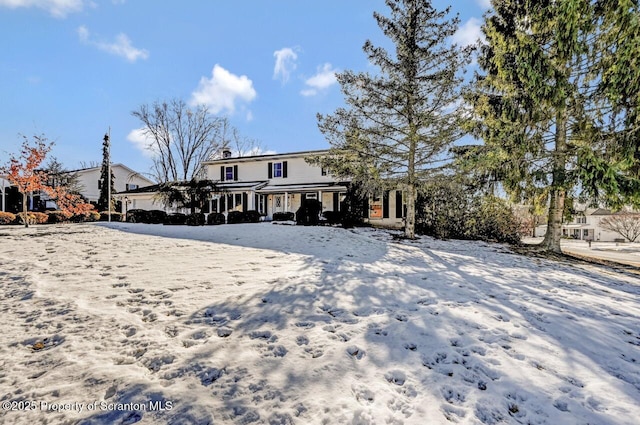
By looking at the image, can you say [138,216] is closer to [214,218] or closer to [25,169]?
[214,218]

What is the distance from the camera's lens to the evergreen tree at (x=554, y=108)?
894cm

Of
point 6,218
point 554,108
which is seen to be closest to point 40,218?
point 6,218

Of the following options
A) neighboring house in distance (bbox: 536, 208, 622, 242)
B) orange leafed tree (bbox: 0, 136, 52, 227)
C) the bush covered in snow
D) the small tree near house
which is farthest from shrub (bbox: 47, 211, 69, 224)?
the small tree near house

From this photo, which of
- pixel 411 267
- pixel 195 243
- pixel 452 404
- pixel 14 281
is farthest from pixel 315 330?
pixel 195 243

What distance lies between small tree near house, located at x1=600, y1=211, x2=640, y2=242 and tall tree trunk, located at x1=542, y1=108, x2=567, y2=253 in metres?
39.9

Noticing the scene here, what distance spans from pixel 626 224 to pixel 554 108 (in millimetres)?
45642

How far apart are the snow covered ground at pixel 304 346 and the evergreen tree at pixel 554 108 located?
17.0ft

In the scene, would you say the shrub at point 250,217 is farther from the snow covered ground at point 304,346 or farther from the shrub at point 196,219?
A: the snow covered ground at point 304,346

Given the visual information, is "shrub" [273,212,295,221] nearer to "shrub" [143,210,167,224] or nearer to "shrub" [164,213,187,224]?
"shrub" [164,213,187,224]

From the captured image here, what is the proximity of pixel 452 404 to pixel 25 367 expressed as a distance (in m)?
3.84

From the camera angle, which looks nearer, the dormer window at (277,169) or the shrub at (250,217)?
the shrub at (250,217)

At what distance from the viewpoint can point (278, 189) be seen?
2164cm

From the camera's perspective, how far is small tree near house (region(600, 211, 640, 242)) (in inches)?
1541

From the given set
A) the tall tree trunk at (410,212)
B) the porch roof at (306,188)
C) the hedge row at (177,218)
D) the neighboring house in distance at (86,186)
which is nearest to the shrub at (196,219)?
the hedge row at (177,218)
